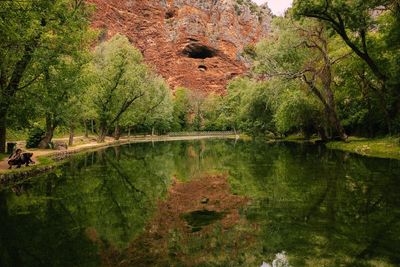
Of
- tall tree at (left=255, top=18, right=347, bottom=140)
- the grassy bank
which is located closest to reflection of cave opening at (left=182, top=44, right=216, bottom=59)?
tall tree at (left=255, top=18, right=347, bottom=140)

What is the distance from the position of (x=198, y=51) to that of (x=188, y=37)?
23.0 ft

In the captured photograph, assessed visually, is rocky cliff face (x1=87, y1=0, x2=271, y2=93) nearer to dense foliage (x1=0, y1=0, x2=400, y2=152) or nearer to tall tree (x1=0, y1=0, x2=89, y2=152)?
dense foliage (x1=0, y1=0, x2=400, y2=152)

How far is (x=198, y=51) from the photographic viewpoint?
147 meters

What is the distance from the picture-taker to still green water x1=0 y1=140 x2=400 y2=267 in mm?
7219

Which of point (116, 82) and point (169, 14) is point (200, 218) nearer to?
point (116, 82)

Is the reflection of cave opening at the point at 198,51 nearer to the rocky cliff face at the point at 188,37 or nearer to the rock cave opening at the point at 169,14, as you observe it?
the rocky cliff face at the point at 188,37

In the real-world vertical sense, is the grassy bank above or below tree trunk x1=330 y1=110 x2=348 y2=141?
below

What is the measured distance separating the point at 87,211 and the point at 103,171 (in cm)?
995

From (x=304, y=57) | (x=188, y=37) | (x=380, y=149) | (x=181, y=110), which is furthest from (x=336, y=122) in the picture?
(x=188, y=37)

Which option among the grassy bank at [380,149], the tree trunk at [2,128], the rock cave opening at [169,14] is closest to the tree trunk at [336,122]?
the grassy bank at [380,149]

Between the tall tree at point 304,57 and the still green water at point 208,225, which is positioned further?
the tall tree at point 304,57

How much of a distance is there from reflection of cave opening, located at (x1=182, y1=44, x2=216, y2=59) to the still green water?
13199 centimetres

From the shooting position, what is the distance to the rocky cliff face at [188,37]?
142 m

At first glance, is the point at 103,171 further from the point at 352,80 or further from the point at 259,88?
the point at 259,88
